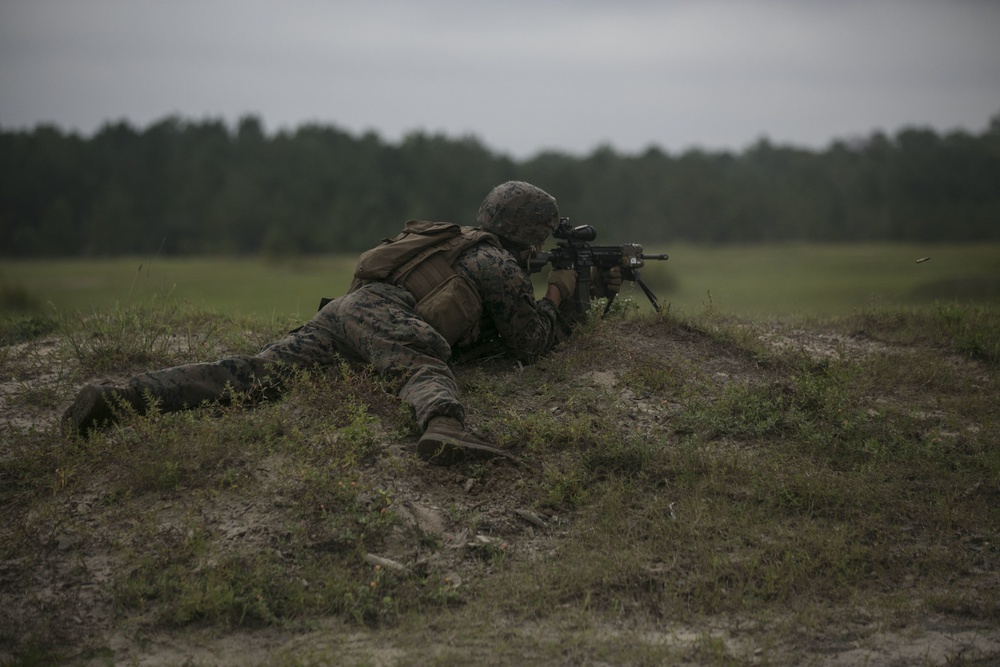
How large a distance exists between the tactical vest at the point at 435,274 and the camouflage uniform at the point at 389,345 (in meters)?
0.08

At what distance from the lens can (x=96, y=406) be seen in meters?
6.18

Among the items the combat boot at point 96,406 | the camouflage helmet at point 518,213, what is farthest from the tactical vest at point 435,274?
the combat boot at point 96,406

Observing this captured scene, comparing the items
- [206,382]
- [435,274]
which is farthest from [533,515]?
[206,382]

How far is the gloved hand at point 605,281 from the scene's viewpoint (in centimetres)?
812

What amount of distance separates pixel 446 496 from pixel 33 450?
8.63ft

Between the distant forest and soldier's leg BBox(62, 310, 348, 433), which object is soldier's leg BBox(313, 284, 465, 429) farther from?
the distant forest

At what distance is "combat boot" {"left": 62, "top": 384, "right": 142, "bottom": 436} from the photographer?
6.17 meters

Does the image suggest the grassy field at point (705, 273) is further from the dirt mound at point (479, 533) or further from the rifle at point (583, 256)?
the dirt mound at point (479, 533)

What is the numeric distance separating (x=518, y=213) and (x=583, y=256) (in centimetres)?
78

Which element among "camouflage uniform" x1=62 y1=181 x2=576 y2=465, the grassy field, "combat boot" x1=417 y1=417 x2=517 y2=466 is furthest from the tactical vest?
the grassy field

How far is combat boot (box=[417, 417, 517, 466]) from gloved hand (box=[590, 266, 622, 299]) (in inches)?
99.4

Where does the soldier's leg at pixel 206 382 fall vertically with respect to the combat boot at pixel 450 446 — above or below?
above

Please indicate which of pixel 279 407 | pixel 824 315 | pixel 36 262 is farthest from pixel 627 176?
pixel 279 407

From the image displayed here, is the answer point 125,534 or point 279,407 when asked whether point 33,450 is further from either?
point 279,407
